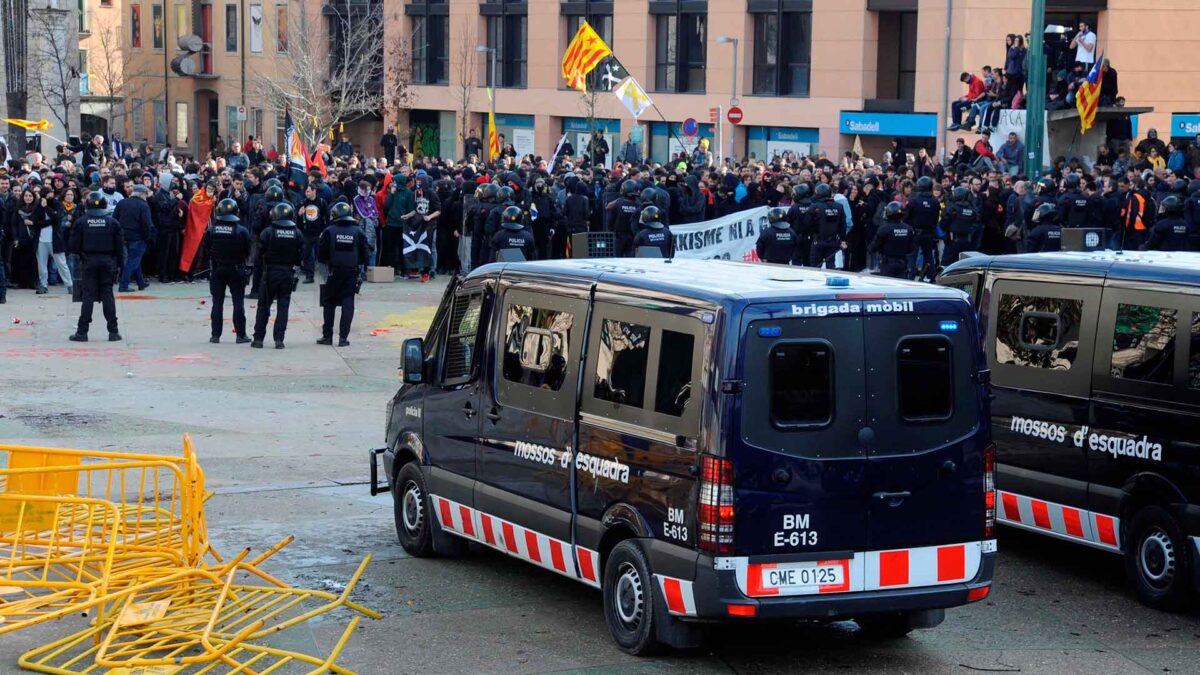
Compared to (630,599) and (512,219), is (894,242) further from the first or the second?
(630,599)

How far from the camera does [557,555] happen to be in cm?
890

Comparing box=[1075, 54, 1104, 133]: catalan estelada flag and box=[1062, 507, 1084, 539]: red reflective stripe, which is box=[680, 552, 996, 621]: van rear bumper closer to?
box=[1062, 507, 1084, 539]: red reflective stripe

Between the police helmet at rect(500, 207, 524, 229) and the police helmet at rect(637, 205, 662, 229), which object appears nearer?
the police helmet at rect(500, 207, 524, 229)

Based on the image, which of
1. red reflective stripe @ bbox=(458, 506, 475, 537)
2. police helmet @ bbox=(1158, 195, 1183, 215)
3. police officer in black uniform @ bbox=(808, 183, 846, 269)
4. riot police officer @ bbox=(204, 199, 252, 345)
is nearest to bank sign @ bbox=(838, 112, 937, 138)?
police officer in black uniform @ bbox=(808, 183, 846, 269)

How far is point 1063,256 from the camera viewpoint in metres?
10.2

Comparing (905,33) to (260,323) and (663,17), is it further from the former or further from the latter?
(260,323)

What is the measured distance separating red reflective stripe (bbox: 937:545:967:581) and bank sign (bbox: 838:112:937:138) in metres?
39.5

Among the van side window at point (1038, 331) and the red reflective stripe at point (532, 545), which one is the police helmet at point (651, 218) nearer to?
the van side window at point (1038, 331)

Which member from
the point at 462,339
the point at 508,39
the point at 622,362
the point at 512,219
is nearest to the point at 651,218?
the point at 512,219

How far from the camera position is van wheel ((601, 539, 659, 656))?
26.4 feet

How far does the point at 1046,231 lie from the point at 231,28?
55.3m

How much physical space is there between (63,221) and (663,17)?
33.8 m

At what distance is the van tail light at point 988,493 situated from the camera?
8.14m

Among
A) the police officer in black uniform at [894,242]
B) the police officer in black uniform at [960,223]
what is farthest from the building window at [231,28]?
the police officer in black uniform at [894,242]
